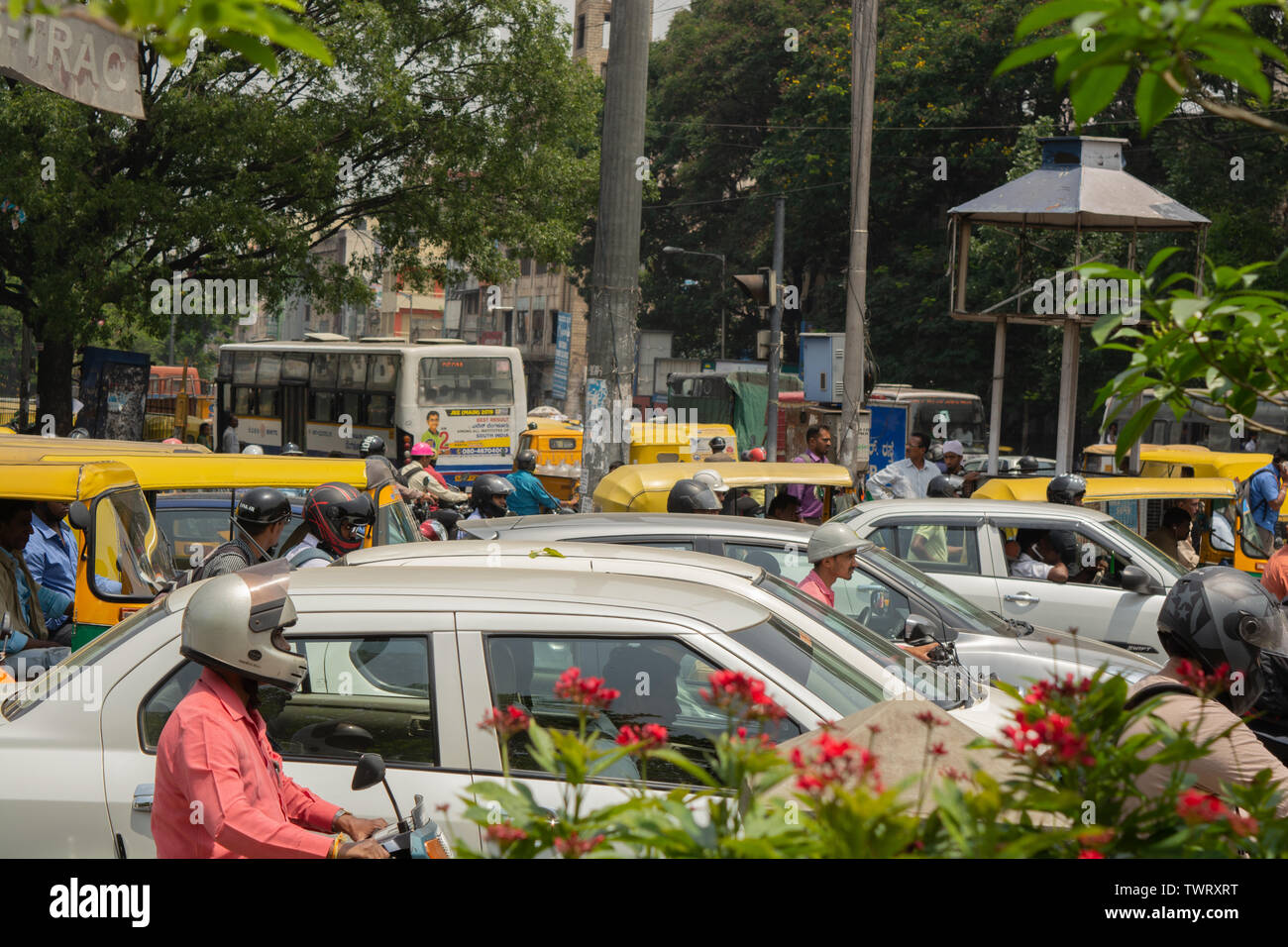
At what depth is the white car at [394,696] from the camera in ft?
12.3

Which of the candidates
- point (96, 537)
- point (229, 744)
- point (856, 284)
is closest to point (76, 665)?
point (229, 744)

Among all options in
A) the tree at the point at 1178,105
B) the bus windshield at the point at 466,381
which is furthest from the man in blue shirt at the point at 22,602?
the bus windshield at the point at 466,381

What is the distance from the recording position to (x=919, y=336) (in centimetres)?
3931

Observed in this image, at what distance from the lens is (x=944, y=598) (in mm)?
7129

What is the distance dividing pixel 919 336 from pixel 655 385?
A: 8.43 m

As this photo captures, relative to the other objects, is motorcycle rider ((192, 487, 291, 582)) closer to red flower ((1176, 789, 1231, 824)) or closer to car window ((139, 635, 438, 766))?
car window ((139, 635, 438, 766))

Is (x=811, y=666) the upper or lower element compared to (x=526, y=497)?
upper

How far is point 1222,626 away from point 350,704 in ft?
7.94

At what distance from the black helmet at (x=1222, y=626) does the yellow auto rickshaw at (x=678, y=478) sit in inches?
254

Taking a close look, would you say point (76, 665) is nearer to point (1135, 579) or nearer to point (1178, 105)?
point (1178, 105)

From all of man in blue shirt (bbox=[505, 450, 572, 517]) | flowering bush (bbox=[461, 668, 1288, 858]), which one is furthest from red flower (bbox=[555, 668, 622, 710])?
man in blue shirt (bbox=[505, 450, 572, 517])
